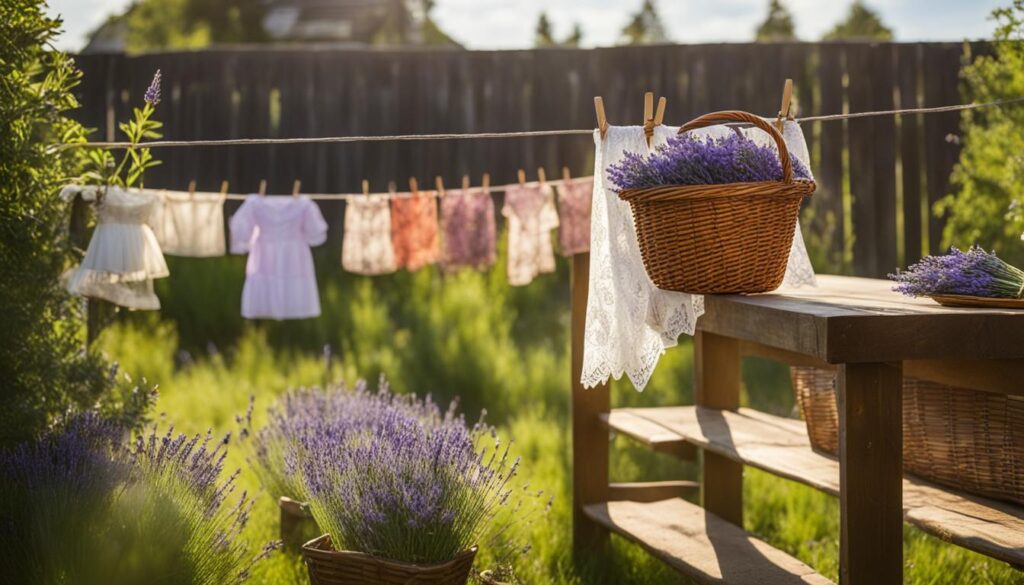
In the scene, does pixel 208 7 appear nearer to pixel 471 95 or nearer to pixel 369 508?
pixel 471 95

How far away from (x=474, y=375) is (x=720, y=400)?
2.49 meters

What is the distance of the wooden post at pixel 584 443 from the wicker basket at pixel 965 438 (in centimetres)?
130

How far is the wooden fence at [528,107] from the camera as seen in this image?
27.4ft

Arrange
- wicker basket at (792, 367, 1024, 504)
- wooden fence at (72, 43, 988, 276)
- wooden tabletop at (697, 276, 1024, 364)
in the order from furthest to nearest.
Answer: wooden fence at (72, 43, 988, 276), wicker basket at (792, 367, 1024, 504), wooden tabletop at (697, 276, 1024, 364)

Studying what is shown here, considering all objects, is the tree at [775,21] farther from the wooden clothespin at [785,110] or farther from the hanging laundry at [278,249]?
the wooden clothespin at [785,110]

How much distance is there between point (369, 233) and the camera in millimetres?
5660

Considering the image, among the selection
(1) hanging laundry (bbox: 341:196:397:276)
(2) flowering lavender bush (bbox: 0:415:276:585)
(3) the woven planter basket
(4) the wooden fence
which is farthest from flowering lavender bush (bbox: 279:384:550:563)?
(4) the wooden fence

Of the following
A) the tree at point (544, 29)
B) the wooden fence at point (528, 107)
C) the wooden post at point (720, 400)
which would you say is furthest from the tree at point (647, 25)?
the wooden post at point (720, 400)

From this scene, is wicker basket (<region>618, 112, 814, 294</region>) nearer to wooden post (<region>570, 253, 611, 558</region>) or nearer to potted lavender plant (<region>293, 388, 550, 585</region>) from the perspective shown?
potted lavender plant (<region>293, 388, 550, 585</region>)

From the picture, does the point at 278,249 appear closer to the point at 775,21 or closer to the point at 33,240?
→ the point at 33,240

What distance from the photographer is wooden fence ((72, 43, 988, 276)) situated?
8.34 meters

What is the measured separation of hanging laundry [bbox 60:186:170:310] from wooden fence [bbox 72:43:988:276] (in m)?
4.23

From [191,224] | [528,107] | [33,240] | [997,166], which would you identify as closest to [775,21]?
[528,107]

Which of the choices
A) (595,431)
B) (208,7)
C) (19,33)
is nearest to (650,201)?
(595,431)
